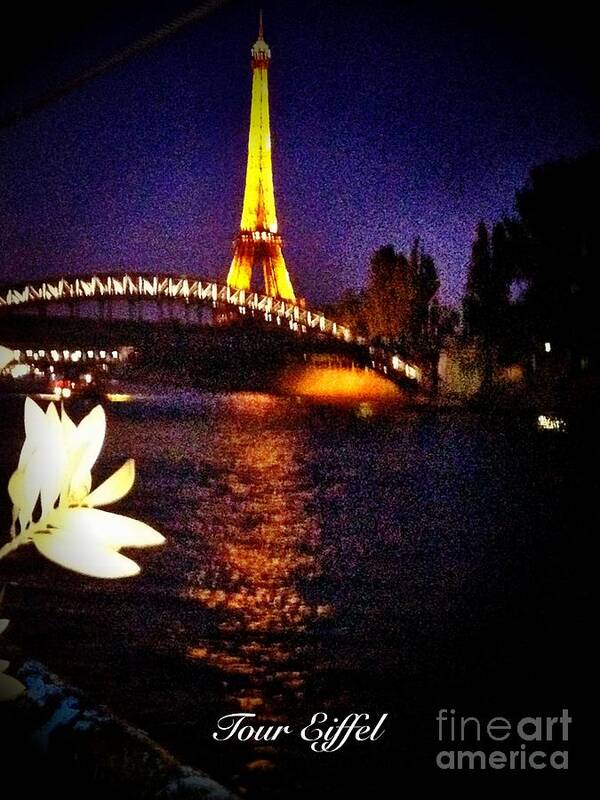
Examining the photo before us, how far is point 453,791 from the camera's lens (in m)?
3.02

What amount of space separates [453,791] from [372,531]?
4.52 meters

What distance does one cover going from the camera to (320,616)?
4.94 metres

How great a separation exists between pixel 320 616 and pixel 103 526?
361cm

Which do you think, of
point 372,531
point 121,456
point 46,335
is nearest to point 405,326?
point 46,335

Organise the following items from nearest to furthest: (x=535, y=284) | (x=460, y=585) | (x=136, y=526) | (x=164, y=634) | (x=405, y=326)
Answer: (x=136, y=526) → (x=164, y=634) → (x=460, y=585) → (x=535, y=284) → (x=405, y=326)

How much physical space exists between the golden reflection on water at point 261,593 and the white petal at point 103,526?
2.36m

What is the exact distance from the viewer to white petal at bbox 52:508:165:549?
1.53 metres

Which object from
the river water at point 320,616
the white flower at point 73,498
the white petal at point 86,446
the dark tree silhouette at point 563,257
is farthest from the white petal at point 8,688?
the dark tree silhouette at point 563,257

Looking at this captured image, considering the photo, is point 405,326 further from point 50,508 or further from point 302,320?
point 50,508

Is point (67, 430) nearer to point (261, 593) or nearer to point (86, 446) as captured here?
point (86, 446)

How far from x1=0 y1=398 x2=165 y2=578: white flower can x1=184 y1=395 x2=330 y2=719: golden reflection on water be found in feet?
7.70

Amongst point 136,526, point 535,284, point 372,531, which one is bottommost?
point 372,531

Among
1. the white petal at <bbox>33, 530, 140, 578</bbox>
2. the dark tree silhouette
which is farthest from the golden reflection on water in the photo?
the dark tree silhouette

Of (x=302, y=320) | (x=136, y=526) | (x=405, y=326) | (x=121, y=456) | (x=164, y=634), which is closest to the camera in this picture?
(x=136, y=526)
